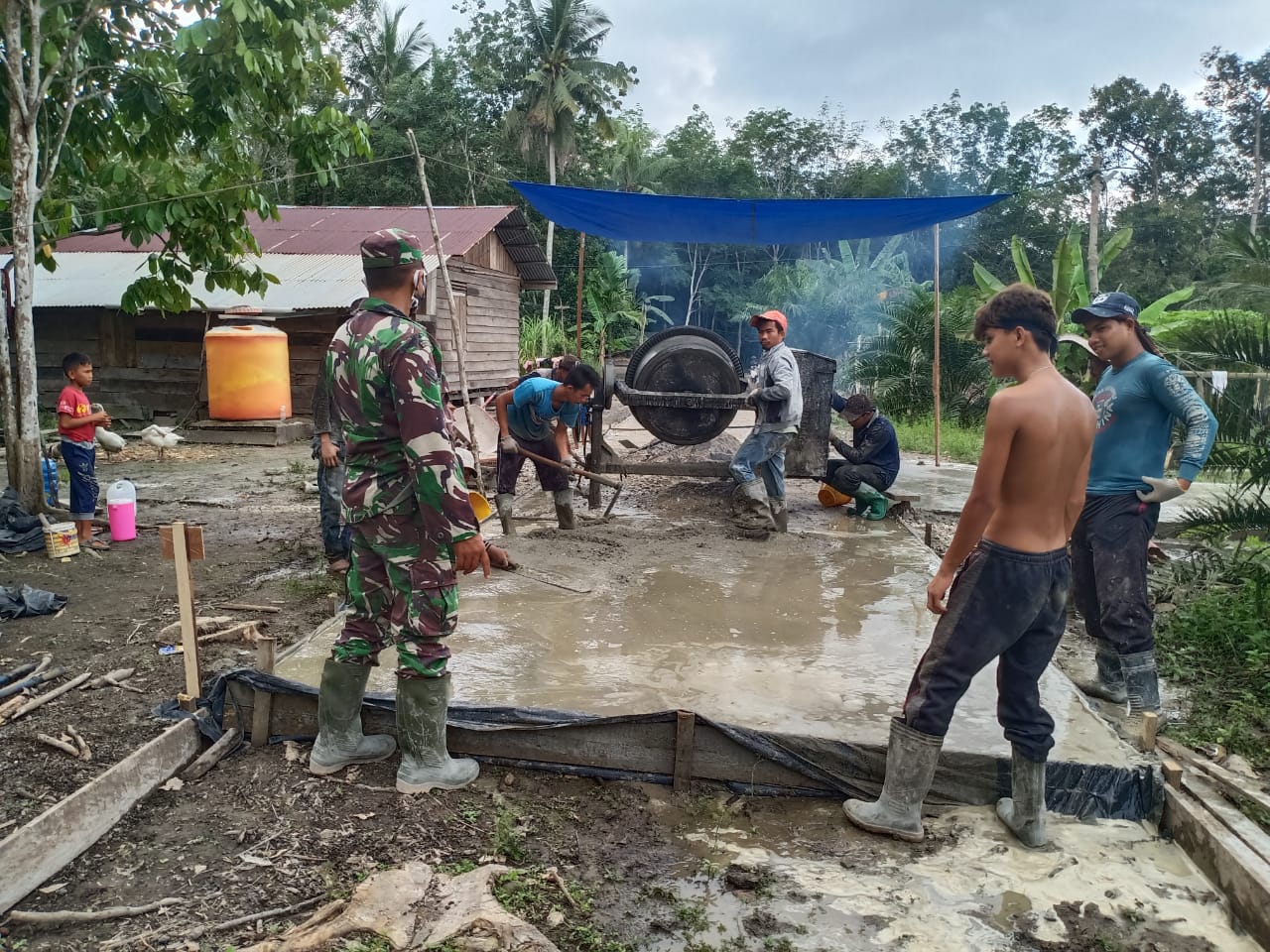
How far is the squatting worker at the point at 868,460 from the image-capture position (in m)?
7.59

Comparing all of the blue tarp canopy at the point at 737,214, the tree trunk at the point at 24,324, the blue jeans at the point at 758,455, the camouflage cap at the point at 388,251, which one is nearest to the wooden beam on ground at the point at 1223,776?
the camouflage cap at the point at 388,251

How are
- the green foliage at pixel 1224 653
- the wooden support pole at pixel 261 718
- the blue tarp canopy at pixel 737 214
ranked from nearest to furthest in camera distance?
the wooden support pole at pixel 261 718 < the green foliage at pixel 1224 653 < the blue tarp canopy at pixel 737 214

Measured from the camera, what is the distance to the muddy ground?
2.31 meters

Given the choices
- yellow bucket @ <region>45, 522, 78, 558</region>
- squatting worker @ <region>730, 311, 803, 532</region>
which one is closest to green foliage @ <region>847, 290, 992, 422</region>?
squatting worker @ <region>730, 311, 803, 532</region>

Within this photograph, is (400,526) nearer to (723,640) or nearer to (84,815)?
(84,815)

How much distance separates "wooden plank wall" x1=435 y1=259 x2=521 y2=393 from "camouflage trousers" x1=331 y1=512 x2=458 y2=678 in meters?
11.0

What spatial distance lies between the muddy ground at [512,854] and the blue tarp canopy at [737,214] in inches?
226

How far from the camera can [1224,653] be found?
443 cm


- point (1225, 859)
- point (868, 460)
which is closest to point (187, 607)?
point (1225, 859)

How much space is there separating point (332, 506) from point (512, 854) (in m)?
3.29

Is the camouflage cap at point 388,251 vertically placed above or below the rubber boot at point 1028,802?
above

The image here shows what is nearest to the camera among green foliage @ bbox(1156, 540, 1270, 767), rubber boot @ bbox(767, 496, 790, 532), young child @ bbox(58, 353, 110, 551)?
green foliage @ bbox(1156, 540, 1270, 767)

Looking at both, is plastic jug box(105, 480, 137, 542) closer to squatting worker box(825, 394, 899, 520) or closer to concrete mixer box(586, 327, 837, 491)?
concrete mixer box(586, 327, 837, 491)

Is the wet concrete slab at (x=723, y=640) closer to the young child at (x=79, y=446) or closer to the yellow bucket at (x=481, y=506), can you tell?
the yellow bucket at (x=481, y=506)
